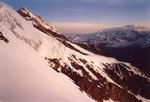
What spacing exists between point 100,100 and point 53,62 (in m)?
19.9

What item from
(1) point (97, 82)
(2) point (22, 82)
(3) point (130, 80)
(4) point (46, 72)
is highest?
(2) point (22, 82)

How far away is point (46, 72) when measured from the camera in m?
49.9

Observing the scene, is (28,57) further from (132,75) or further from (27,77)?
(132,75)

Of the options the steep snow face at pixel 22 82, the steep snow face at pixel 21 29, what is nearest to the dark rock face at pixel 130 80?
the steep snow face at pixel 21 29

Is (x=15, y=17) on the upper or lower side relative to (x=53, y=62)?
upper

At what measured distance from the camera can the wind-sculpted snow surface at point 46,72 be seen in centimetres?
3550

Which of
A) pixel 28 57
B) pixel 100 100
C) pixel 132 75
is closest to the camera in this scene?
pixel 28 57

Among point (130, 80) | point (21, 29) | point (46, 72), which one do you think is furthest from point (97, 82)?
point (46, 72)

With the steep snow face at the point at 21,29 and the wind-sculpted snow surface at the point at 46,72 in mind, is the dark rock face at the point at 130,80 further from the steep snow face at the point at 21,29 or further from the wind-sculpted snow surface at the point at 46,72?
the steep snow face at the point at 21,29

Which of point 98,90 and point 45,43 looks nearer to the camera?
point 45,43

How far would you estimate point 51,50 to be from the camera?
91938mm

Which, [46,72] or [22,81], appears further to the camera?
[46,72]

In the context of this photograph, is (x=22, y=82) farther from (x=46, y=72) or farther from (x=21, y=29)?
(x=21, y=29)

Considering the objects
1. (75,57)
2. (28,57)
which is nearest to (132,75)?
(75,57)
